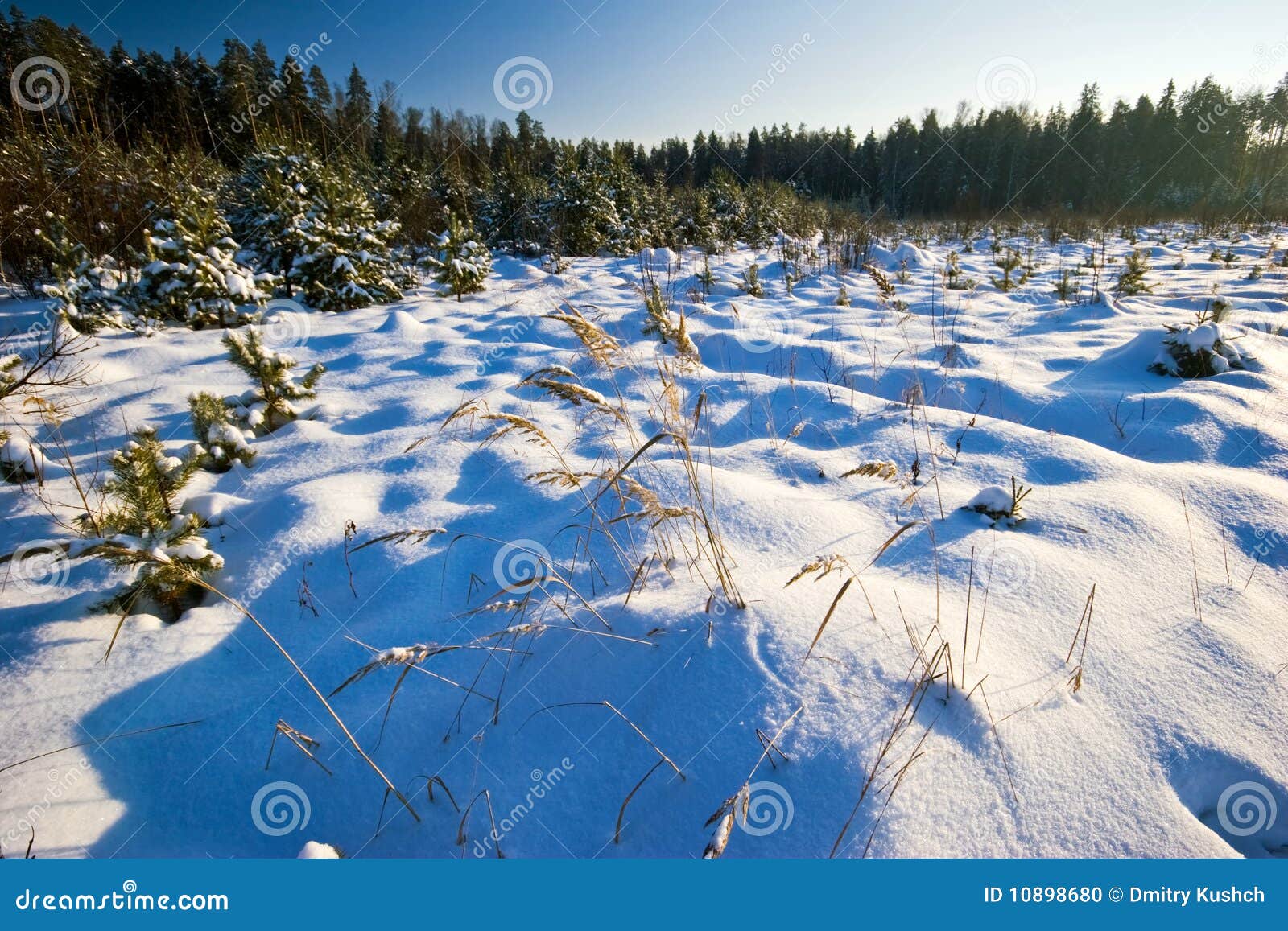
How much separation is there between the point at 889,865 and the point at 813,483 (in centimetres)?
155

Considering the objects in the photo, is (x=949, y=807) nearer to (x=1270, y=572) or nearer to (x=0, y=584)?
(x=1270, y=572)

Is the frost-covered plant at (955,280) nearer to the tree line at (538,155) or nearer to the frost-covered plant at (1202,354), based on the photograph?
the frost-covered plant at (1202,354)

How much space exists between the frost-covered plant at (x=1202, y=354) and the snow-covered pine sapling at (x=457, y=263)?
6.95m

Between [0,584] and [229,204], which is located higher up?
[229,204]

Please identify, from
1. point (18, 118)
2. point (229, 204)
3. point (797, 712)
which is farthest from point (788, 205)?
point (797, 712)

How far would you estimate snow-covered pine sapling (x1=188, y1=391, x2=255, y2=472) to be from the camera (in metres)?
2.59

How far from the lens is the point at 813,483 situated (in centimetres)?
236
